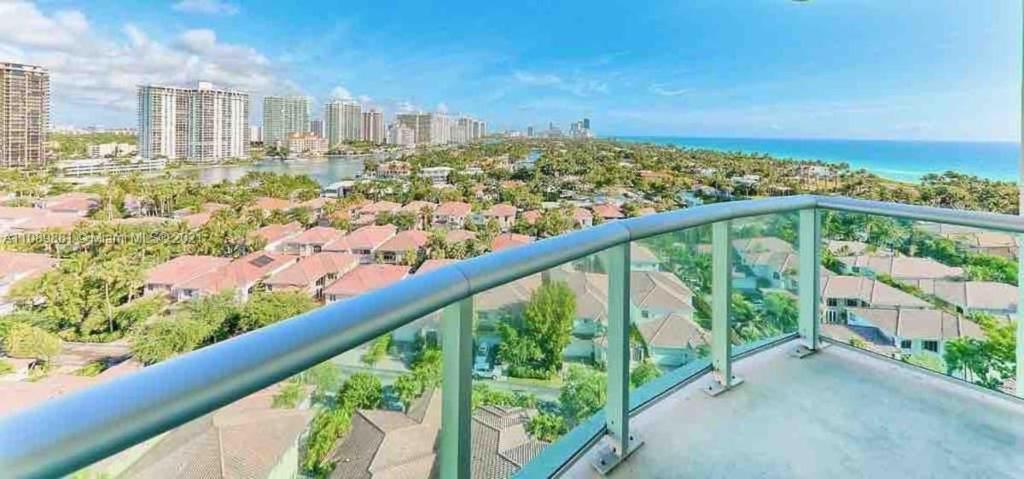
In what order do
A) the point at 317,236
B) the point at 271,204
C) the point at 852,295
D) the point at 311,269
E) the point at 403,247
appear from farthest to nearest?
the point at 271,204 → the point at 317,236 → the point at 403,247 → the point at 311,269 → the point at 852,295

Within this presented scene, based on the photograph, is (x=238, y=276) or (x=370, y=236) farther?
(x=370, y=236)

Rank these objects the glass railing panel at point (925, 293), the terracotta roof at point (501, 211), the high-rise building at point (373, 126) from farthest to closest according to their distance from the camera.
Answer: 1. the high-rise building at point (373, 126)
2. the terracotta roof at point (501, 211)
3. the glass railing panel at point (925, 293)

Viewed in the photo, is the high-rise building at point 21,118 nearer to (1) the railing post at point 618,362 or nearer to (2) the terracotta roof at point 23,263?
(2) the terracotta roof at point 23,263

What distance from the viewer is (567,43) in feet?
87.1

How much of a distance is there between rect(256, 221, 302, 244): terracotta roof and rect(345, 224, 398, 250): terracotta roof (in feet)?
5.74

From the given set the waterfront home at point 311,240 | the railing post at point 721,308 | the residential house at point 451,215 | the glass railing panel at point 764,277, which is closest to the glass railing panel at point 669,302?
the railing post at point 721,308

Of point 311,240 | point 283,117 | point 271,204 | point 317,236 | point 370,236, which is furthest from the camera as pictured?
point 283,117

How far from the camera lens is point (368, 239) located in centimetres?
1263

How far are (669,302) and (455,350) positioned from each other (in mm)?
1053

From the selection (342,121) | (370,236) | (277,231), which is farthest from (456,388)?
(342,121)

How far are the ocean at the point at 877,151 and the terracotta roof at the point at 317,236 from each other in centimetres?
970

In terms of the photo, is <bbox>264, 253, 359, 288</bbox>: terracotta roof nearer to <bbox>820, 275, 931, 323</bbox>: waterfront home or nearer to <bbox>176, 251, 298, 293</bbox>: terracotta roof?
<bbox>176, 251, 298, 293</bbox>: terracotta roof

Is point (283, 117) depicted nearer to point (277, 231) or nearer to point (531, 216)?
point (277, 231)

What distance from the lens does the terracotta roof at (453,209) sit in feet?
44.3
